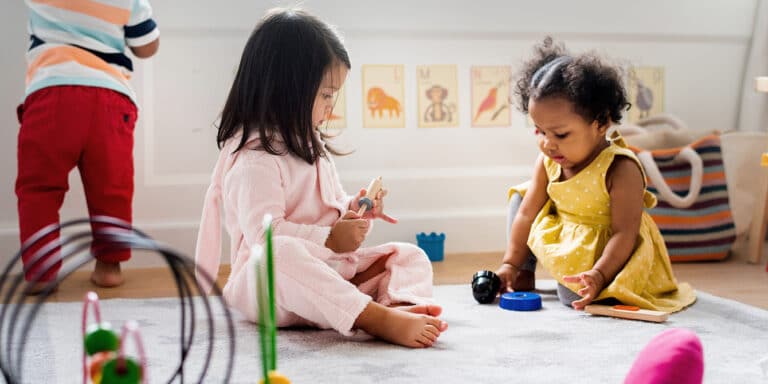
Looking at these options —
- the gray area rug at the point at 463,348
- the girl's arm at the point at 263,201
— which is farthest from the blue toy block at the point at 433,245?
the girl's arm at the point at 263,201

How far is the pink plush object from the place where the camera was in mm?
720

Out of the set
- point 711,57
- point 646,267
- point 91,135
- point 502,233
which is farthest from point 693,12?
point 91,135

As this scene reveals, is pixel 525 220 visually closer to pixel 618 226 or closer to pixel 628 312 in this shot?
pixel 618 226

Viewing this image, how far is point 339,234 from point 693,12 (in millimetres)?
1446

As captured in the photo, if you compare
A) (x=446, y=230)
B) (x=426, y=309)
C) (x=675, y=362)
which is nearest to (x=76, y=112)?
(x=426, y=309)

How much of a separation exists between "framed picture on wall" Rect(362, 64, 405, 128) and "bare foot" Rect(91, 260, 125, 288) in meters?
0.70

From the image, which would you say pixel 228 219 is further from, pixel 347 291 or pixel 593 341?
pixel 593 341

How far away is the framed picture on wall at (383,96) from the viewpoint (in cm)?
210

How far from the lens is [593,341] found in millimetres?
1158

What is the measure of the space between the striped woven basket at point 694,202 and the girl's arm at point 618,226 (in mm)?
504

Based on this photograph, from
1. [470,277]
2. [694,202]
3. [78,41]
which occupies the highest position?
[78,41]

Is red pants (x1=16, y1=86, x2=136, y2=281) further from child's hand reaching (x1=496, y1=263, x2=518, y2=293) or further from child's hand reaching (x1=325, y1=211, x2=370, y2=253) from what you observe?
child's hand reaching (x1=496, y1=263, x2=518, y2=293)

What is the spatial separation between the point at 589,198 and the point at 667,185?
0.56 metres

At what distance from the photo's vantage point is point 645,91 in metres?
2.24
